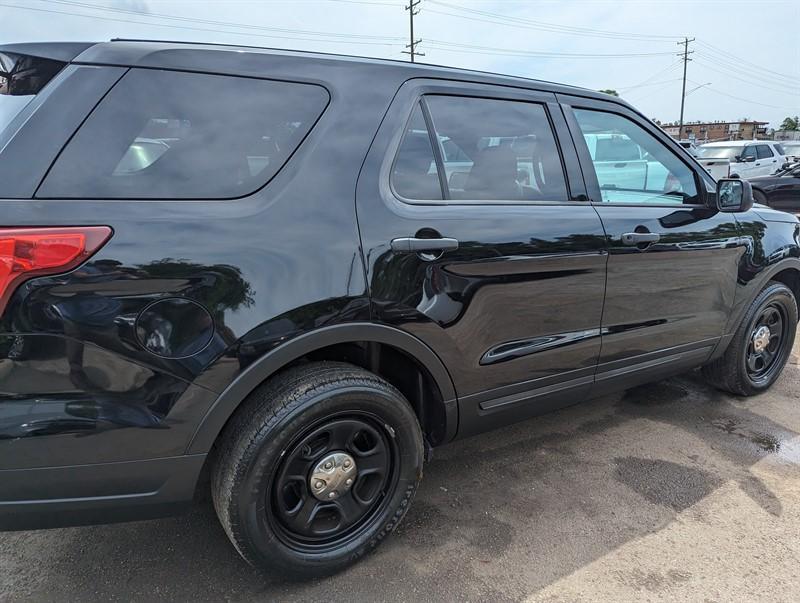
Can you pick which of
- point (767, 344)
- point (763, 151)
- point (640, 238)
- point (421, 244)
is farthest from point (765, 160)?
point (421, 244)

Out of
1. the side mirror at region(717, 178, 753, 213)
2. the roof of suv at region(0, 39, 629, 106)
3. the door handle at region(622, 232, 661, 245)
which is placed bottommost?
the door handle at region(622, 232, 661, 245)

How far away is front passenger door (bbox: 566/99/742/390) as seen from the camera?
2.72 m

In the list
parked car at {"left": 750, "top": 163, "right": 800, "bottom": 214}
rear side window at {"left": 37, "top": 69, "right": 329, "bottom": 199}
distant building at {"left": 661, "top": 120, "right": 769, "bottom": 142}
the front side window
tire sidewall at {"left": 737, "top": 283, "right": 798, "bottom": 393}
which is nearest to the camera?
rear side window at {"left": 37, "top": 69, "right": 329, "bottom": 199}

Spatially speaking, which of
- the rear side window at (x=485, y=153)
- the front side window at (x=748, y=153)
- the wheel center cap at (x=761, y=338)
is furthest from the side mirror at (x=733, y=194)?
the front side window at (x=748, y=153)

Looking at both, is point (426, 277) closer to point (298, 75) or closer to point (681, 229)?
point (298, 75)

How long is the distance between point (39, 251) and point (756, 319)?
3.82m

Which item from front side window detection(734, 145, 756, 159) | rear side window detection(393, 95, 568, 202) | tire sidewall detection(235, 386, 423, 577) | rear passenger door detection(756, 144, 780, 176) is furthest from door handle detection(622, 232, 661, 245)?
rear passenger door detection(756, 144, 780, 176)

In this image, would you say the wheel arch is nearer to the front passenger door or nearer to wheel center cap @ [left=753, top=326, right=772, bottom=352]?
the front passenger door

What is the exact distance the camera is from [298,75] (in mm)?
1954

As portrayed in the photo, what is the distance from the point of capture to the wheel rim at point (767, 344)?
3.69m

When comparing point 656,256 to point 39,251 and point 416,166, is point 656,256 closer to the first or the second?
point 416,166

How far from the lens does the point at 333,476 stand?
2074 millimetres

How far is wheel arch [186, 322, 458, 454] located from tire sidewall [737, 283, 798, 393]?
2303 mm

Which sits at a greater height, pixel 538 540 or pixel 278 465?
pixel 278 465
